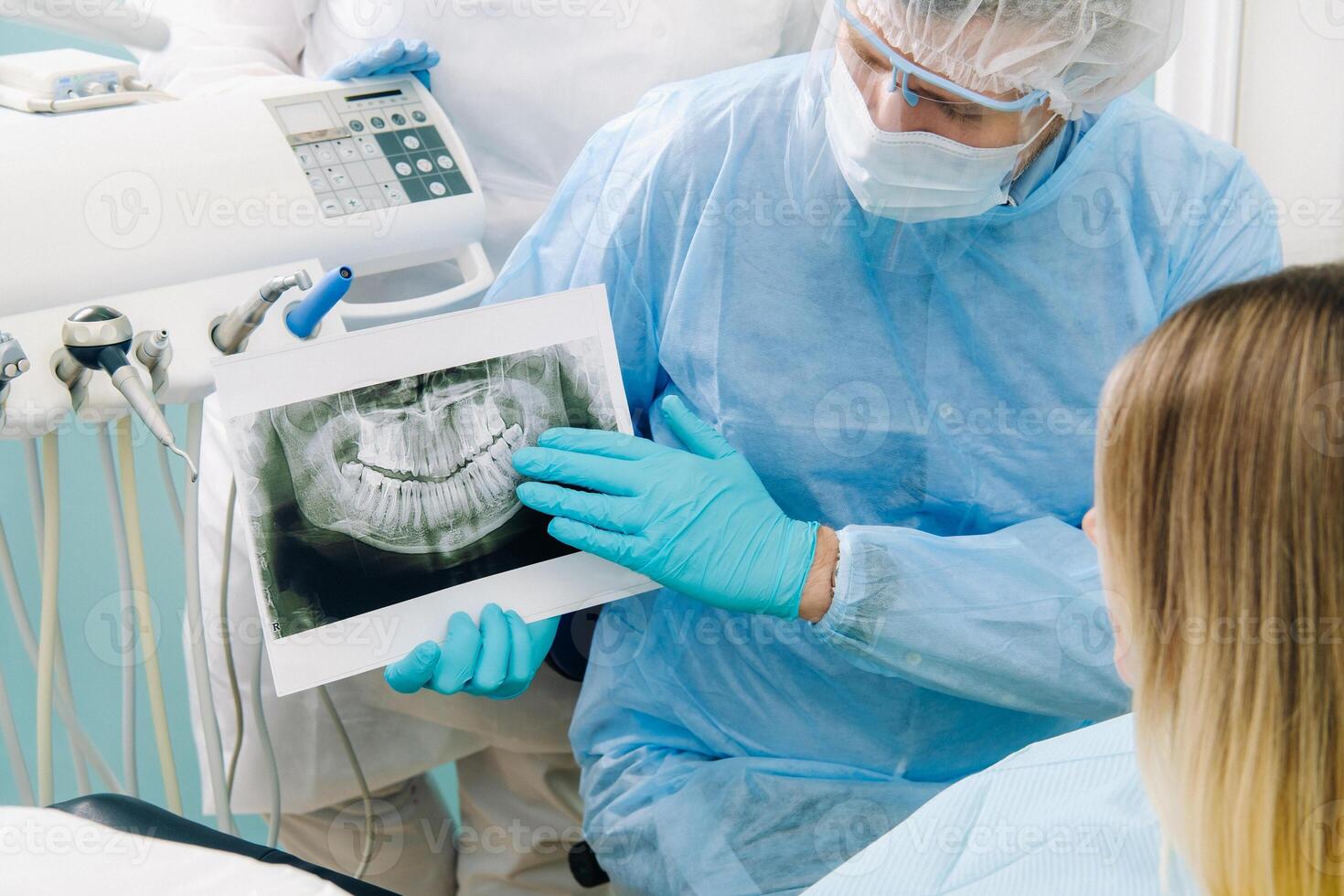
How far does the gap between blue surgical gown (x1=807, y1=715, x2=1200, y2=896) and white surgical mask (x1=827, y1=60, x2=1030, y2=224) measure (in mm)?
480

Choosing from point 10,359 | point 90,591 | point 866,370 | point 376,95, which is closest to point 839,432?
point 866,370

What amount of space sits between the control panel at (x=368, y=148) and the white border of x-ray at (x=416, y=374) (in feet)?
0.72

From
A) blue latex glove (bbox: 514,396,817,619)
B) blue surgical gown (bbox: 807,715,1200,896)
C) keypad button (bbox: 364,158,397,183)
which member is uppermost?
keypad button (bbox: 364,158,397,183)

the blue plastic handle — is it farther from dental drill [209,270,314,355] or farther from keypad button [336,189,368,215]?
keypad button [336,189,368,215]

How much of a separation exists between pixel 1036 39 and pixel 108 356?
2.71ft

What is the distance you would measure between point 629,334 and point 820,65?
333 millimetres

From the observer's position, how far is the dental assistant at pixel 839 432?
1.10 m

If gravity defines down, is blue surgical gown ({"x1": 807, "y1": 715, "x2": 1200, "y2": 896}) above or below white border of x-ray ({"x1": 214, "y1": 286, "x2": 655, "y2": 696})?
below

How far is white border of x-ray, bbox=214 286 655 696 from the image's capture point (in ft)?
3.35

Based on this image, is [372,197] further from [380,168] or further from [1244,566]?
[1244,566]

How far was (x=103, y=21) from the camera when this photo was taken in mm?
1246

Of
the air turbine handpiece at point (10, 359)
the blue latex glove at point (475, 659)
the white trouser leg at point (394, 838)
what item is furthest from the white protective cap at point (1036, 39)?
the white trouser leg at point (394, 838)

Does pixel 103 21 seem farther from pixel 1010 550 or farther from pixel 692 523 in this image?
pixel 1010 550

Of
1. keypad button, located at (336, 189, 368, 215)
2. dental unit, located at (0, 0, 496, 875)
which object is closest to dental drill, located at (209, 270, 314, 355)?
dental unit, located at (0, 0, 496, 875)
